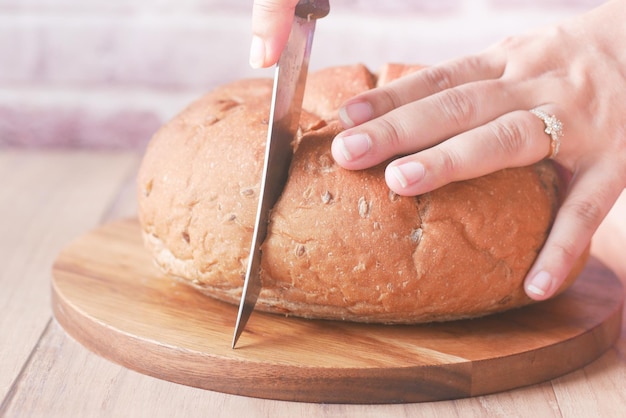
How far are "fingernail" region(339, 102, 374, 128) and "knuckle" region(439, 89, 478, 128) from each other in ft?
0.38

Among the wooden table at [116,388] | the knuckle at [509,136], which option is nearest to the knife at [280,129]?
the wooden table at [116,388]

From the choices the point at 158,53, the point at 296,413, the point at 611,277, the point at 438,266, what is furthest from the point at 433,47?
the point at 296,413

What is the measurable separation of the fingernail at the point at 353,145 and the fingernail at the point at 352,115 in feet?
0.24

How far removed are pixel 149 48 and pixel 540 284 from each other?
5.63ft

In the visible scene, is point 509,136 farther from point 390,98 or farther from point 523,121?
point 390,98

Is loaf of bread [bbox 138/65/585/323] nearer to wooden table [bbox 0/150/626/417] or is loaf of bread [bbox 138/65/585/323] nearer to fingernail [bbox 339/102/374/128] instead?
fingernail [bbox 339/102/374/128]

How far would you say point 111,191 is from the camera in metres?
2.26

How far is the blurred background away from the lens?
8.25 feet

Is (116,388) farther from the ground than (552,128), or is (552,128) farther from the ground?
(552,128)

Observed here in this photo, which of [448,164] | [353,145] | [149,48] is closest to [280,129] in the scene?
[353,145]

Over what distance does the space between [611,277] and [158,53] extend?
1.61 m

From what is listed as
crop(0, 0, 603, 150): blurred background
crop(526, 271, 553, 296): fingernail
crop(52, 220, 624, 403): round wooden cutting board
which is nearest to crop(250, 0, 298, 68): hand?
crop(52, 220, 624, 403): round wooden cutting board

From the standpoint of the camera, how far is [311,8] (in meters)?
1.19

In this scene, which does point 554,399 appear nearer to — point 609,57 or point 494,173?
point 494,173
